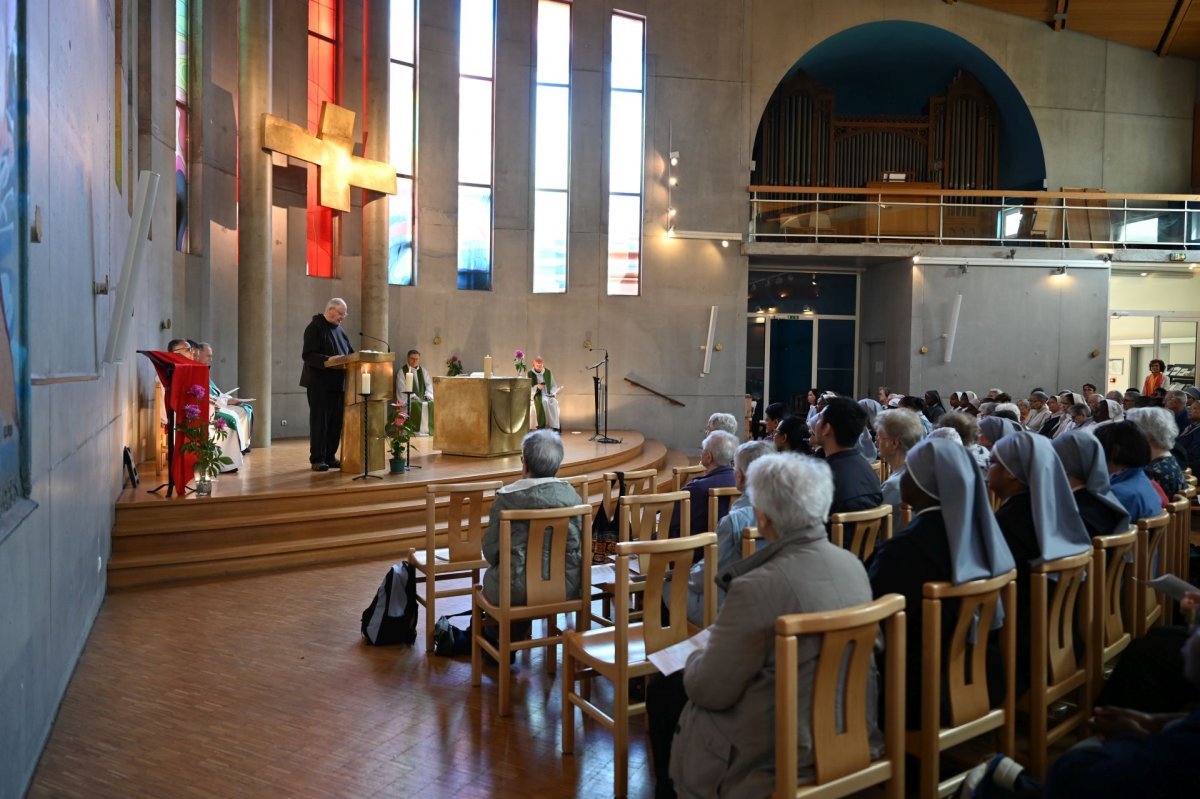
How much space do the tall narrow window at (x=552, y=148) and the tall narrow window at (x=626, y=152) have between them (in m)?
0.74

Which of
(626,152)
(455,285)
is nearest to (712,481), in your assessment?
(455,285)

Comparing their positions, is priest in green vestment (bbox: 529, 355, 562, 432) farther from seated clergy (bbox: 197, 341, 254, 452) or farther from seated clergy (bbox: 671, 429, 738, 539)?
seated clergy (bbox: 671, 429, 738, 539)

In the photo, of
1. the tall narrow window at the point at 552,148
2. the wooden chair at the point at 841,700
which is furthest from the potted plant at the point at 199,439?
the tall narrow window at the point at 552,148

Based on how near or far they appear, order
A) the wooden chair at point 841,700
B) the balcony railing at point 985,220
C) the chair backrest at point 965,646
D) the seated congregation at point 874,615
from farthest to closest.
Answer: the balcony railing at point 985,220, the chair backrest at point 965,646, the seated congregation at point 874,615, the wooden chair at point 841,700

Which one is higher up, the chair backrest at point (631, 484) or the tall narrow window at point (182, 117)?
the tall narrow window at point (182, 117)

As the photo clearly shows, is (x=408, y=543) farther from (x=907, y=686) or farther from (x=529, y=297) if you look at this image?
(x=529, y=297)

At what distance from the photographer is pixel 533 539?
3.67 meters

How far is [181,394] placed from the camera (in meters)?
6.22

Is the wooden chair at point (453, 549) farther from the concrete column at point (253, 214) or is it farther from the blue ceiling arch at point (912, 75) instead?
the blue ceiling arch at point (912, 75)

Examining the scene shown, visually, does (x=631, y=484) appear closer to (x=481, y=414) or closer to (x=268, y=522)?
(x=268, y=522)

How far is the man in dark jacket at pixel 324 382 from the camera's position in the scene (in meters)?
7.77

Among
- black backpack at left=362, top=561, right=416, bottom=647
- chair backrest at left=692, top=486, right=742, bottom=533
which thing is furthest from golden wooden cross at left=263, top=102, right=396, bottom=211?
chair backrest at left=692, top=486, right=742, bottom=533

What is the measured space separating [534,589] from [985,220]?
41.0 ft

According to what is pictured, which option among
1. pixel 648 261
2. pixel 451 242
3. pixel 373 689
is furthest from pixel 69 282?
pixel 648 261
